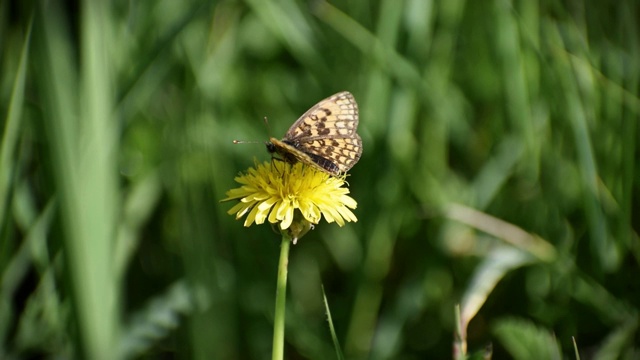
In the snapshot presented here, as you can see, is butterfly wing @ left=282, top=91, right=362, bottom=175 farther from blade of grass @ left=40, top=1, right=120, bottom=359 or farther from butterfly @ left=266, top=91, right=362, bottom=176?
blade of grass @ left=40, top=1, right=120, bottom=359

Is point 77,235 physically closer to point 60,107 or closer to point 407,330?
point 60,107

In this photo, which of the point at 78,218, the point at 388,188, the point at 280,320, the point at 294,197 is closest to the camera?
the point at 78,218

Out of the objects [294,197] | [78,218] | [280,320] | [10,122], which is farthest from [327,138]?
[78,218]

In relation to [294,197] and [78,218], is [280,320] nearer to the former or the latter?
[294,197]

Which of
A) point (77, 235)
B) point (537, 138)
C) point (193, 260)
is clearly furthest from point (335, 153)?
point (537, 138)

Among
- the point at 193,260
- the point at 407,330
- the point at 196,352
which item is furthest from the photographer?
the point at 407,330

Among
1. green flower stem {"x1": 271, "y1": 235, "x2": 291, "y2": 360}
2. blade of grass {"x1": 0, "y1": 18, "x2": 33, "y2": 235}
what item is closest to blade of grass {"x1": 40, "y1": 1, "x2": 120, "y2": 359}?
blade of grass {"x1": 0, "y1": 18, "x2": 33, "y2": 235}
